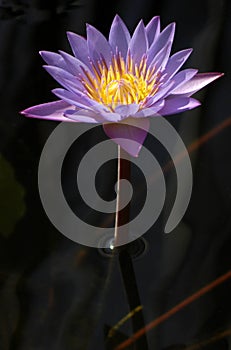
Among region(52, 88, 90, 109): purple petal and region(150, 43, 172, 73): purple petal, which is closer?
region(52, 88, 90, 109): purple petal

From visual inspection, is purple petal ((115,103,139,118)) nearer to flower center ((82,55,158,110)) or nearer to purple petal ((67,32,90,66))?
flower center ((82,55,158,110))

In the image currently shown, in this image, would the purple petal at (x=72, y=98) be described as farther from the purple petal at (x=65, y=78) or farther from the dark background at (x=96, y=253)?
the dark background at (x=96, y=253)

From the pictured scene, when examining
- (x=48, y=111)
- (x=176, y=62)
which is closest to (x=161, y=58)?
(x=176, y=62)

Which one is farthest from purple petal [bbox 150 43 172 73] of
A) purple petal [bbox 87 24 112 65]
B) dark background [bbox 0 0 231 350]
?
dark background [bbox 0 0 231 350]

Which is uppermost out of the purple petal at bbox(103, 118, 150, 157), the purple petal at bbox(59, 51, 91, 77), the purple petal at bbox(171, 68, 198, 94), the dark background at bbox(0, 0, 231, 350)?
the purple petal at bbox(59, 51, 91, 77)

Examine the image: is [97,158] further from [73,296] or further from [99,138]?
[73,296]

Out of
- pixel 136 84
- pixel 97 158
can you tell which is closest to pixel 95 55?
pixel 136 84
